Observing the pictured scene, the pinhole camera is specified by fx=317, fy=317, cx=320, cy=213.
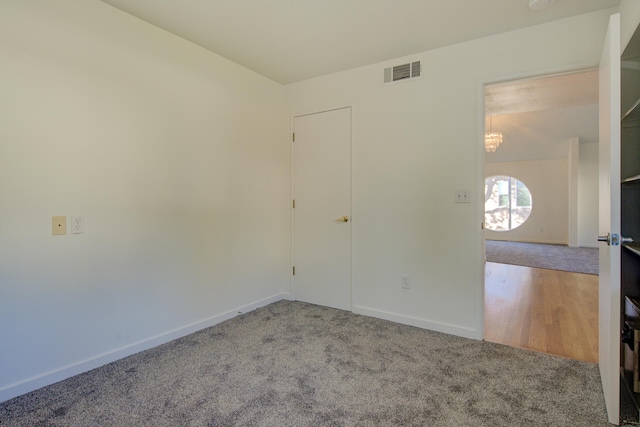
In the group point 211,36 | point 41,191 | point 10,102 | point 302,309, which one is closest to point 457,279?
point 302,309

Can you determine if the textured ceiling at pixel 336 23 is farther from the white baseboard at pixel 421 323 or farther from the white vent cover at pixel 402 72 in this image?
the white baseboard at pixel 421 323

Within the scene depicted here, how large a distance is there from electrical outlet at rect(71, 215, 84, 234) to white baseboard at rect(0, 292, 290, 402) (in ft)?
2.85

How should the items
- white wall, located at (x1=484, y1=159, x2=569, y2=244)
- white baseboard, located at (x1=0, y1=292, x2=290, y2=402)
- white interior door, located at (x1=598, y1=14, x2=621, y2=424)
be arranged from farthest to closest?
white wall, located at (x1=484, y1=159, x2=569, y2=244)
white baseboard, located at (x1=0, y1=292, x2=290, y2=402)
white interior door, located at (x1=598, y1=14, x2=621, y2=424)

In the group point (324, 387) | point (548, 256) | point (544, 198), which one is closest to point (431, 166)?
point (324, 387)

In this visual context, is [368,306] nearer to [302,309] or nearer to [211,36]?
[302,309]

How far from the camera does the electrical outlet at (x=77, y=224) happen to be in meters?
2.06

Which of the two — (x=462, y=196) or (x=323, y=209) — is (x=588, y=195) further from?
(x=323, y=209)

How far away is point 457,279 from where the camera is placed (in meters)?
2.72

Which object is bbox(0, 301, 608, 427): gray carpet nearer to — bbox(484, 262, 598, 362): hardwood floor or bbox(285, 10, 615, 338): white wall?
bbox(484, 262, 598, 362): hardwood floor

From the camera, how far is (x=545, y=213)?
Answer: 30.7 feet

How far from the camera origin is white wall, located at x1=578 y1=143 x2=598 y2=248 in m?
8.09

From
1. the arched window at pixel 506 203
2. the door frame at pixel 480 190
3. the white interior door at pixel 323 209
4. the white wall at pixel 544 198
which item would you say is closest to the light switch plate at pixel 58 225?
the white interior door at pixel 323 209

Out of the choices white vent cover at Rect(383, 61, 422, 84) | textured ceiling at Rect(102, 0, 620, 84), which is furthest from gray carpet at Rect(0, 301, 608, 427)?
textured ceiling at Rect(102, 0, 620, 84)

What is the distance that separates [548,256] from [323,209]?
241 inches
